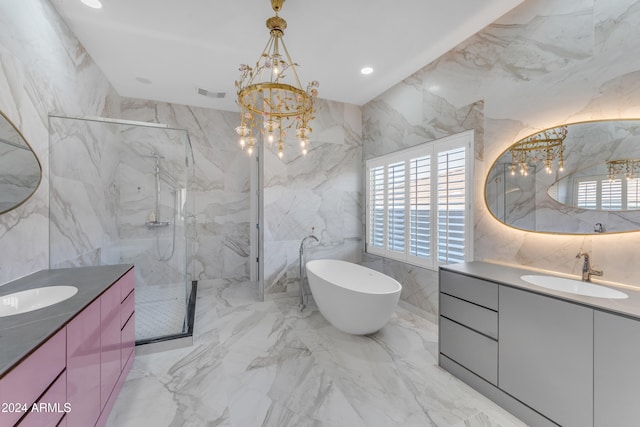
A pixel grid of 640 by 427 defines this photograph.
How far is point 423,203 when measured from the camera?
3.12 m

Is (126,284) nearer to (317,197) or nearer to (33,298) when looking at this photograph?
(33,298)

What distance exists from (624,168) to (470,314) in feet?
4.39

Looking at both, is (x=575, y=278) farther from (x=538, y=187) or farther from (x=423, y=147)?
(x=423, y=147)

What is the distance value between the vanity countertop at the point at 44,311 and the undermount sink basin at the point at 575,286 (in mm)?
2615

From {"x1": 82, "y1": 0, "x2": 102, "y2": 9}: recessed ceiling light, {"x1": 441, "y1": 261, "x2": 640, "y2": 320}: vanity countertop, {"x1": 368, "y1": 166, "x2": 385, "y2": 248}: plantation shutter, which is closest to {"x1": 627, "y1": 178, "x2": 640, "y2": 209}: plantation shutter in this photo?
{"x1": 441, "y1": 261, "x2": 640, "y2": 320}: vanity countertop

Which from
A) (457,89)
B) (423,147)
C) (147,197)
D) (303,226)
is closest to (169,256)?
(147,197)

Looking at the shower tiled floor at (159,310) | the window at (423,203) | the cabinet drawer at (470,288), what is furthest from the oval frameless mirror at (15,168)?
the window at (423,203)

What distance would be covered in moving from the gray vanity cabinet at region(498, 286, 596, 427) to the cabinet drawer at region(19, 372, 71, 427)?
2359mm

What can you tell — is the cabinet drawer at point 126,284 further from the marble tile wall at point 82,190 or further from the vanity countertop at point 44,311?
the marble tile wall at point 82,190

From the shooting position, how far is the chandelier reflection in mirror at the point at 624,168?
1.64 meters

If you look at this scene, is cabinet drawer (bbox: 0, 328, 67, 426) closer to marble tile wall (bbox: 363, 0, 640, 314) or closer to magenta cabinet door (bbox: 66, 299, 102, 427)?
magenta cabinet door (bbox: 66, 299, 102, 427)

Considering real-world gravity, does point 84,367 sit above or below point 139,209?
below

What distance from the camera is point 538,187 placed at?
2.09 m

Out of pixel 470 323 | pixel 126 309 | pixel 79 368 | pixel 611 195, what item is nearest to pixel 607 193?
pixel 611 195
